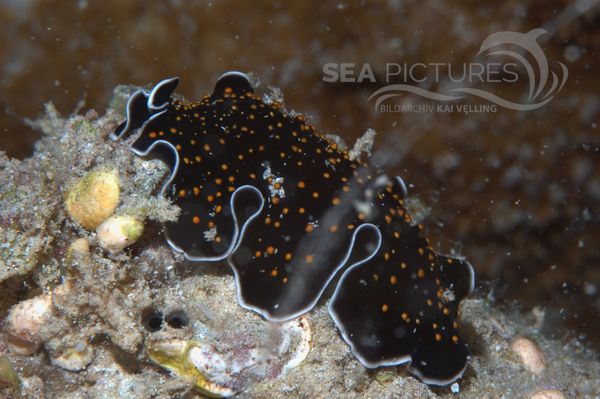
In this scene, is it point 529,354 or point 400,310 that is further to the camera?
point 529,354

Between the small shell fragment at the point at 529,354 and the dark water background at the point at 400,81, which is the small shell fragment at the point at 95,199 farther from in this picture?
the small shell fragment at the point at 529,354

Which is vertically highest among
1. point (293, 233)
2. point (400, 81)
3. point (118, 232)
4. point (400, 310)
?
point (400, 81)

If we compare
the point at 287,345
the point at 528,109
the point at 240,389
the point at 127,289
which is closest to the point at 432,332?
the point at 287,345

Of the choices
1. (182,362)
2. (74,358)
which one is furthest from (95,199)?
(182,362)

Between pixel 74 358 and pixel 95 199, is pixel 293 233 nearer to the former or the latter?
pixel 95 199

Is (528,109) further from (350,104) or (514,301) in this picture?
(514,301)

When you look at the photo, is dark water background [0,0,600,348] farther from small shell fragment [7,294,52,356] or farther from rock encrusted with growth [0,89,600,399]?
small shell fragment [7,294,52,356]
